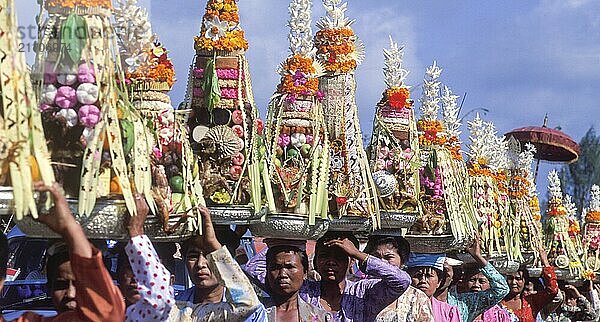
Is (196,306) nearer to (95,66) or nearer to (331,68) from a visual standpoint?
(95,66)

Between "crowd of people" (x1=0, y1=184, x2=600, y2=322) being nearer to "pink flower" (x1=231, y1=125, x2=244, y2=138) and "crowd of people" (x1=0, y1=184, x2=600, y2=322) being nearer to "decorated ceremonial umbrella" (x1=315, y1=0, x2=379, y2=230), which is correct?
"decorated ceremonial umbrella" (x1=315, y1=0, x2=379, y2=230)


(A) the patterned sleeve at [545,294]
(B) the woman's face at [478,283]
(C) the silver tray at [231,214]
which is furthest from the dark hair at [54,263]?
Answer: (A) the patterned sleeve at [545,294]

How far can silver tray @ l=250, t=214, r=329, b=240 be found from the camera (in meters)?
5.80

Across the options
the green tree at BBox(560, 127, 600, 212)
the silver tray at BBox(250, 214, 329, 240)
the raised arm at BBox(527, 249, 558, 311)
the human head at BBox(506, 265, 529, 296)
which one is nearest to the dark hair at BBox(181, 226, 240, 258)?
the silver tray at BBox(250, 214, 329, 240)

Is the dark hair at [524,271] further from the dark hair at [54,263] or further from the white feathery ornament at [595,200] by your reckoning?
the dark hair at [54,263]

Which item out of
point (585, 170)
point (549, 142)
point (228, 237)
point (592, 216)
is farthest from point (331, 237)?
point (585, 170)

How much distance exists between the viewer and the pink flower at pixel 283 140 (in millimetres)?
6262

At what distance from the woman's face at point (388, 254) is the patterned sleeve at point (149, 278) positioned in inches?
112

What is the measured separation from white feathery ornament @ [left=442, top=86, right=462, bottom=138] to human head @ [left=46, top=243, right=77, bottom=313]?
4816 mm

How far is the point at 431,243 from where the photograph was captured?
302 inches

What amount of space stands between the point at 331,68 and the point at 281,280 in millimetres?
1556

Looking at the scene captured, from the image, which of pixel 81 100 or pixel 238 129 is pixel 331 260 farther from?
pixel 81 100

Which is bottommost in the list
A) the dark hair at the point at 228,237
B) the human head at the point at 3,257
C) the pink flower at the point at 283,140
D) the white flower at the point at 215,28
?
the dark hair at the point at 228,237

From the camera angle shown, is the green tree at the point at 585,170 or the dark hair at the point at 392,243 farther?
the green tree at the point at 585,170
